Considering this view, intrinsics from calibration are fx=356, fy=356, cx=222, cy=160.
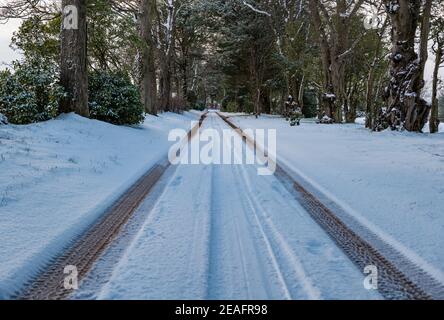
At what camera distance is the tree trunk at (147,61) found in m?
17.2

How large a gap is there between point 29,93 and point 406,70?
10.8m

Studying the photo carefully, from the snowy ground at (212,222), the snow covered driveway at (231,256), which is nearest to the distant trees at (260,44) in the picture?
the snowy ground at (212,222)

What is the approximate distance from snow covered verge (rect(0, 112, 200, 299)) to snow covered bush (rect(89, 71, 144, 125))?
6.30 ft

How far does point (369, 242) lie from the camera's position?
2.98m

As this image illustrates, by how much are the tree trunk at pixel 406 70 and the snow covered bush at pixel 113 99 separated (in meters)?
8.50

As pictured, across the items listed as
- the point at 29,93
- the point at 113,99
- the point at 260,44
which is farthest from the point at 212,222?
the point at 260,44

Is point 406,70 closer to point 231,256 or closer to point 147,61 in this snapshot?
point 231,256

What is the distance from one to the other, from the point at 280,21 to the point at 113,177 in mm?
22357

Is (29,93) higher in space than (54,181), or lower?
higher

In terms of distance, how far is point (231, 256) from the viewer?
8.71 feet

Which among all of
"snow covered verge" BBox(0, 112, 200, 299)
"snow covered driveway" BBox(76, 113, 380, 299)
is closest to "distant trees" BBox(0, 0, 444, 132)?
"snow covered verge" BBox(0, 112, 200, 299)

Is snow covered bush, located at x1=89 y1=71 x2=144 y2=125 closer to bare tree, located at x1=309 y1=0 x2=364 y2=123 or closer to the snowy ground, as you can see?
the snowy ground

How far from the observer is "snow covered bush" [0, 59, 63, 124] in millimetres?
8672
